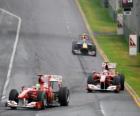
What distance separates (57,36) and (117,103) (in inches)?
1379

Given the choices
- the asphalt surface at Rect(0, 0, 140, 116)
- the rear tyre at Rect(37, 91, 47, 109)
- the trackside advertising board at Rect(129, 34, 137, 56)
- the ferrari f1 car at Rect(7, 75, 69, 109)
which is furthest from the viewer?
the trackside advertising board at Rect(129, 34, 137, 56)

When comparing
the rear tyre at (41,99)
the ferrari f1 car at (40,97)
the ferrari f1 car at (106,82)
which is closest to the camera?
the ferrari f1 car at (40,97)

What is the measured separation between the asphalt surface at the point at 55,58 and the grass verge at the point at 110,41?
1483 mm

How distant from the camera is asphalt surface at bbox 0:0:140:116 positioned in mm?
30750

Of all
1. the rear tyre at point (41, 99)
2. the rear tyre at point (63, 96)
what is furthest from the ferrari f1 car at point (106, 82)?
the rear tyre at point (41, 99)

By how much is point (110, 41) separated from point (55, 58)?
13.4 meters

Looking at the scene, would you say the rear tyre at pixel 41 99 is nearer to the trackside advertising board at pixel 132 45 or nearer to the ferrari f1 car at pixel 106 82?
the ferrari f1 car at pixel 106 82

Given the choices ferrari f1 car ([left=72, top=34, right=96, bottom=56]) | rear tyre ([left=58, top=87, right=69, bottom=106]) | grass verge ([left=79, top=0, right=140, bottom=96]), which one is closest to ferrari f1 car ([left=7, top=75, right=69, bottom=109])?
rear tyre ([left=58, top=87, right=69, bottom=106])

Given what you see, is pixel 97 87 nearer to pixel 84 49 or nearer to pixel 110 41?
pixel 84 49

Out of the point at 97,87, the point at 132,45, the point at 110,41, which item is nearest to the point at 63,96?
the point at 97,87

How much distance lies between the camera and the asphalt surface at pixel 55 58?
30.8 m

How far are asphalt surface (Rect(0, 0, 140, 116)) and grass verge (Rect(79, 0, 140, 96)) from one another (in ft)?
4.86

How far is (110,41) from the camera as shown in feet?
218

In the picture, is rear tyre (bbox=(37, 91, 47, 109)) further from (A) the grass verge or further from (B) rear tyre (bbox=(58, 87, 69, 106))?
(A) the grass verge
